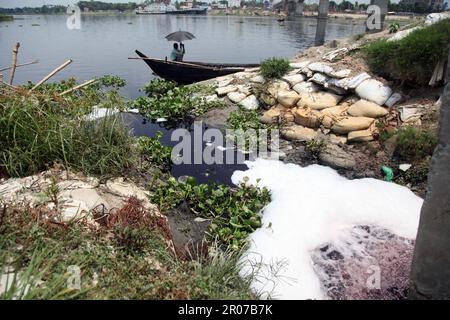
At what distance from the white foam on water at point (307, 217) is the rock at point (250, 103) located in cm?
279

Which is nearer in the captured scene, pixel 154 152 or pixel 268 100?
pixel 154 152

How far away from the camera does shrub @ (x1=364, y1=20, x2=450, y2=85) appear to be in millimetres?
6903

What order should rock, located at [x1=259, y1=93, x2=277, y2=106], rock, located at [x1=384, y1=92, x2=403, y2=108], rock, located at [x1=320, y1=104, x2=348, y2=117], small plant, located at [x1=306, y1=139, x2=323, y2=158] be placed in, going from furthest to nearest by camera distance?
rock, located at [x1=259, y1=93, x2=277, y2=106]
rock, located at [x1=320, y1=104, x2=348, y2=117]
rock, located at [x1=384, y1=92, x2=403, y2=108]
small plant, located at [x1=306, y1=139, x2=323, y2=158]

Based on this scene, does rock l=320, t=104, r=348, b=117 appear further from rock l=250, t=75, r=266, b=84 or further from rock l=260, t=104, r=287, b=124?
rock l=250, t=75, r=266, b=84

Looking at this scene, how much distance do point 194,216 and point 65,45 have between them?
2583cm

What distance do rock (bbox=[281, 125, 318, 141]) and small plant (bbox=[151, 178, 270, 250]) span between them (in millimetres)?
2299

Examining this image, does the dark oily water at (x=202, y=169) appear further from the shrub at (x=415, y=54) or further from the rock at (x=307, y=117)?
the shrub at (x=415, y=54)

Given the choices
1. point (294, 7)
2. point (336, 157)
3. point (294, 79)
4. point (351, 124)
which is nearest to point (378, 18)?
point (294, 79)

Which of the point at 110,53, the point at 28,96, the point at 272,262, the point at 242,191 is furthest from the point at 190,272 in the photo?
the point at 110,53

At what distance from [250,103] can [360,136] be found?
314 centimetres

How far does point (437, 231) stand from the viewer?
2740 mm

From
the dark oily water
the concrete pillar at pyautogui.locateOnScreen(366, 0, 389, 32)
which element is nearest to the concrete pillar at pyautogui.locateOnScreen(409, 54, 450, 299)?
the dark oily water

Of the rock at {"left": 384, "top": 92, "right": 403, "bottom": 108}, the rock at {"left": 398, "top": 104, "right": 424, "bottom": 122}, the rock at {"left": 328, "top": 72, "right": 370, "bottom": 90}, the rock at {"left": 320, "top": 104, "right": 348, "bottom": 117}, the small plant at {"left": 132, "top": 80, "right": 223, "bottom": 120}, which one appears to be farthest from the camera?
the small plant at {"left": 132, "top": 80, "right": 223, "bottom": 120}

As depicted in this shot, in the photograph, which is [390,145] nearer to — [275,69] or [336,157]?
[336,157]
